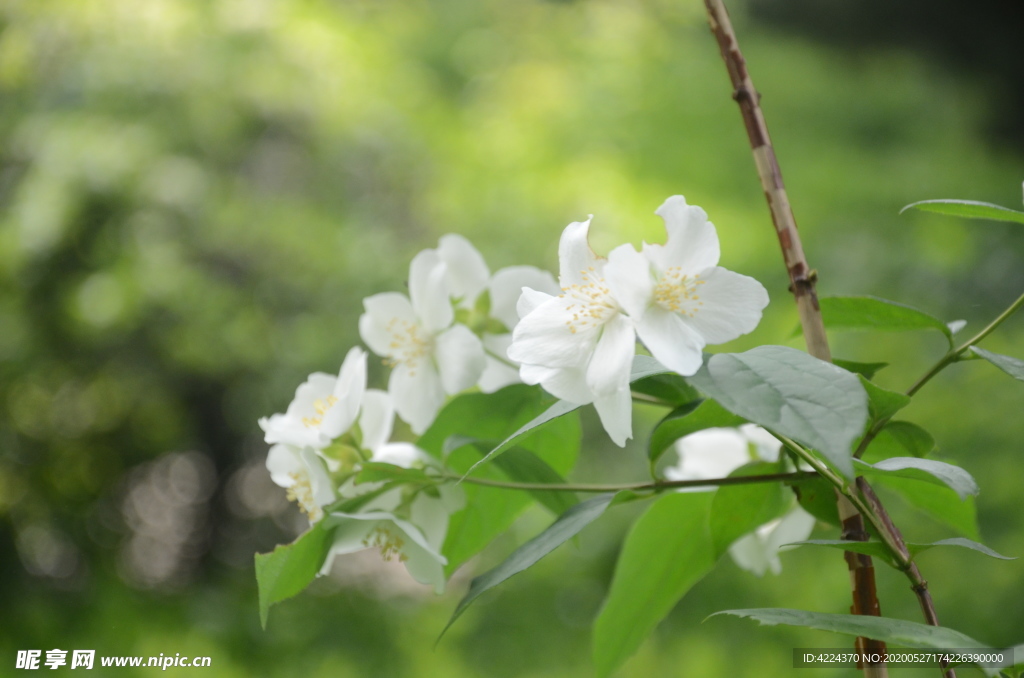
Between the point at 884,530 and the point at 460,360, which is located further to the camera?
the point at 460,360

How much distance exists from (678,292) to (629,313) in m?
0.02

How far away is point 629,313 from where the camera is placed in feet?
0.81

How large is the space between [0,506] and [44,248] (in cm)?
53

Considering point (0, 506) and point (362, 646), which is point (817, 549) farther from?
point (0, 506)

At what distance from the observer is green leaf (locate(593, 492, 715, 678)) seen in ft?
1.18

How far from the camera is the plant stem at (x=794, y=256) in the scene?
27 cm

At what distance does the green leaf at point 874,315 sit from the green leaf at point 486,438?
122 mm

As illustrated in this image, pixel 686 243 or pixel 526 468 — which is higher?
pixel 686 243

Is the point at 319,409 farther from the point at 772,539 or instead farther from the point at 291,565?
the point at 772,539

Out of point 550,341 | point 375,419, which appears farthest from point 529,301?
point 375,419

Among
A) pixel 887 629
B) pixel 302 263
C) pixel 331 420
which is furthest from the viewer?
pixel 302 263

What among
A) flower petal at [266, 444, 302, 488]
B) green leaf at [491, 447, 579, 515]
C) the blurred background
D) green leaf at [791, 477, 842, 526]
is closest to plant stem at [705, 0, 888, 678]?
green leaf at [791, 477, 842, 526]

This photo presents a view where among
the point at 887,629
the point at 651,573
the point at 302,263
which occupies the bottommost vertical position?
the point at 302,263

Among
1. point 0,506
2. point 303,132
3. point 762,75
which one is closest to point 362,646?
point 0,506
